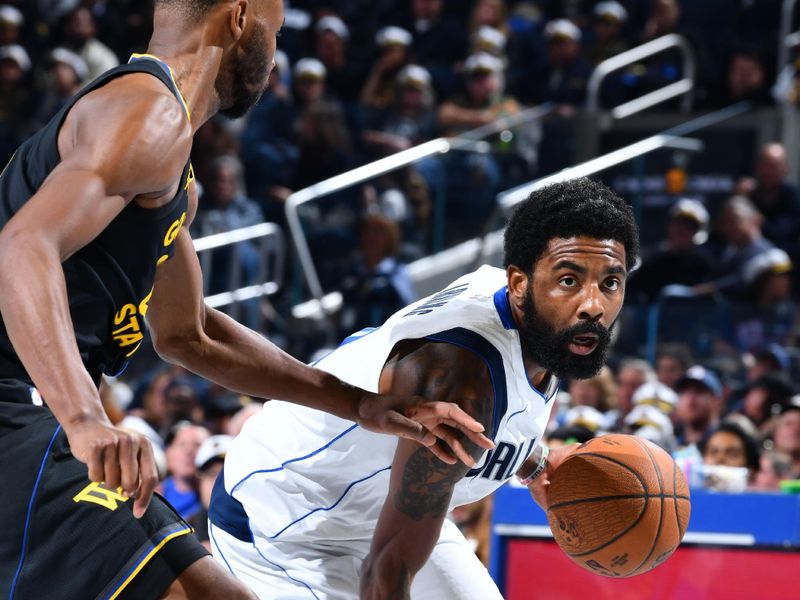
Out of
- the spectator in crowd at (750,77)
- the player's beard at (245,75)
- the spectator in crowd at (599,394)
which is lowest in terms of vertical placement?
the spectator in crowd at (599,394)

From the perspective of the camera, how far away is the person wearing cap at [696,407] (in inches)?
286

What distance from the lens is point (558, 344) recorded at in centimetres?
332

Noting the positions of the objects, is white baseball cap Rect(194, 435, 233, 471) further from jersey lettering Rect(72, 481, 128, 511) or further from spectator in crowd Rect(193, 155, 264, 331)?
jersey lettering Rect(72, 481, 128, 511)

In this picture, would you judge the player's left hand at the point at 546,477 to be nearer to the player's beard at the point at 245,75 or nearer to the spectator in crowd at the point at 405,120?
the player's beard at the point at 245,75

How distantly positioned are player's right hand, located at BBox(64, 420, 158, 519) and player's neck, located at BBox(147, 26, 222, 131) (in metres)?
0.85

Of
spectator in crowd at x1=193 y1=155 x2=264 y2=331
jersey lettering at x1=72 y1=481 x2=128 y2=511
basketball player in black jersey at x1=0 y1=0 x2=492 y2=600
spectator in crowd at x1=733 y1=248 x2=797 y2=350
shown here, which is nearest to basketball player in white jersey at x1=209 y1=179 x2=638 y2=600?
basketball player in black jersey at x1=0 y1=0 x2=492 y2=600

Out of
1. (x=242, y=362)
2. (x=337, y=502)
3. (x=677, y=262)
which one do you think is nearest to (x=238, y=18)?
(x=242, y=362)

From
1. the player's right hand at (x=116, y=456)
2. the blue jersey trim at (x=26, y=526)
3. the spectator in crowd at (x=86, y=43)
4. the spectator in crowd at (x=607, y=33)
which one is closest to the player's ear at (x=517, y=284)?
the blue jersey trim at (x=26, y=526)

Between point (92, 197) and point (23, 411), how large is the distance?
1.67 ft

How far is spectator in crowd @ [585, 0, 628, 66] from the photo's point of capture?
11445mm

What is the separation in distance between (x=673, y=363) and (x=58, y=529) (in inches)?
238

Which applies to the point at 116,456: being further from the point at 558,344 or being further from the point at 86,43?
the point at 86,43

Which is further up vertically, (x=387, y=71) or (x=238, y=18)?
(x=238, y=18)

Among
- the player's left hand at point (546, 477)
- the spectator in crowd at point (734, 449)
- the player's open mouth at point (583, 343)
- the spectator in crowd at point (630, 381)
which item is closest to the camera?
the player's open mouth at point (583, 343)
